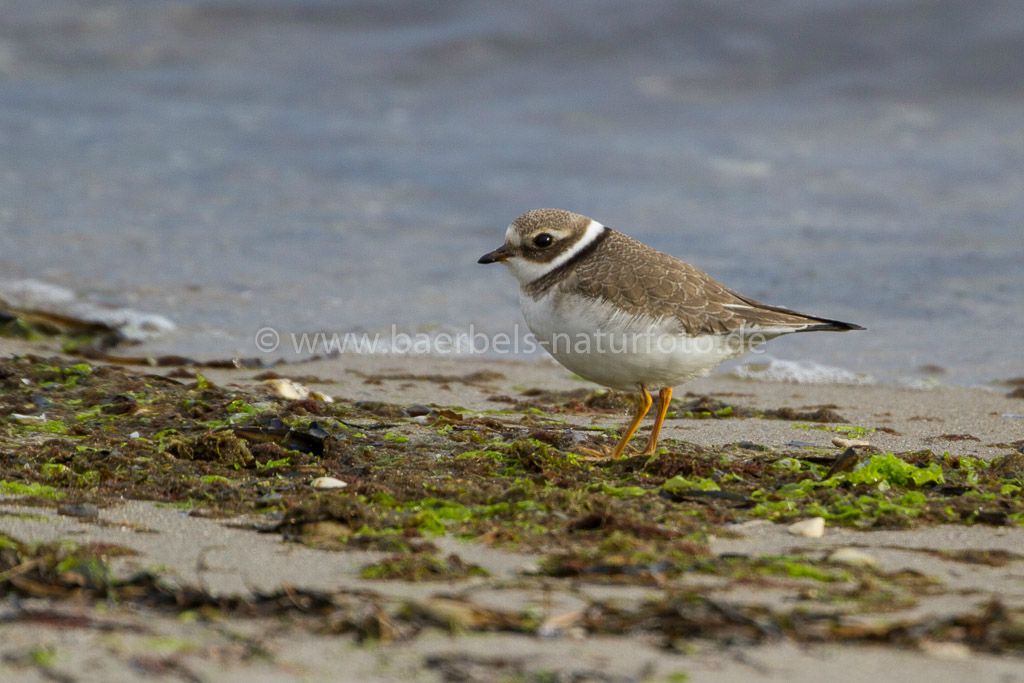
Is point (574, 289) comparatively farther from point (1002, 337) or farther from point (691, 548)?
point (1002, 337)

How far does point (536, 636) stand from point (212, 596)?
96 cm

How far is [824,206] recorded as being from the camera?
13.6 metres

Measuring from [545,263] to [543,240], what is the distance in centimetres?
14

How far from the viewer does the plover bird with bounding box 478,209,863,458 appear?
5633 millimetres

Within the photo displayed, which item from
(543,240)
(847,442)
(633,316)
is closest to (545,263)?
(543,240)

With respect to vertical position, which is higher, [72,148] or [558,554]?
[72,148]

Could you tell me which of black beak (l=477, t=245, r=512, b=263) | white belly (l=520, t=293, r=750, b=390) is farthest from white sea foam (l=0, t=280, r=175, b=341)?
white belly (l=520, t=293, r=750, b=390)

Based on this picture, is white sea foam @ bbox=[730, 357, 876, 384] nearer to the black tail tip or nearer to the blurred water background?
the blurred water background

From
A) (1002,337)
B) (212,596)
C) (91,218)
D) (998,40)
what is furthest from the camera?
(998,40)

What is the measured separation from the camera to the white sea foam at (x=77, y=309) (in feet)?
31.6

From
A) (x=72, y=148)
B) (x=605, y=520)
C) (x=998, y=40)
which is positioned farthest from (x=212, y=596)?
(x=998, y=40)

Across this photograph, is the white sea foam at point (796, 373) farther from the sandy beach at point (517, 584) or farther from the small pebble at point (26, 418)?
the small pebble at point (26, 418)

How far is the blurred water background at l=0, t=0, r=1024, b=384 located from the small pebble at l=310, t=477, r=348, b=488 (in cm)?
454

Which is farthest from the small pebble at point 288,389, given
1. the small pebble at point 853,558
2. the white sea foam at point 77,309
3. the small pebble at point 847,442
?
the small pebble at point 853,558
